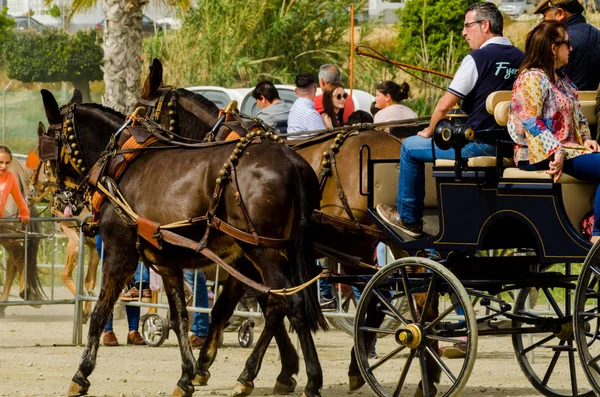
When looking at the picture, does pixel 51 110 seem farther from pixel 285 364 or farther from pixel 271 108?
pixel 271 108

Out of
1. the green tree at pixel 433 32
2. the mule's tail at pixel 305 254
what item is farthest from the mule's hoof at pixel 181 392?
the green tree at pixel 433 32

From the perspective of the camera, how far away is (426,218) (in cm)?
792

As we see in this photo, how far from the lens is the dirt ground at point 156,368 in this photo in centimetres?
880

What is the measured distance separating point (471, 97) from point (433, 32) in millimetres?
Result: 22364

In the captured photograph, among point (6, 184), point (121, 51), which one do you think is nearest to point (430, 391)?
point (6, 184)

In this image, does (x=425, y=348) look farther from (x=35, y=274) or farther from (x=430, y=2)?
(x=430, y=2)

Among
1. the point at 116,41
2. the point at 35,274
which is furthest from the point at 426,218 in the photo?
the point at 116,41

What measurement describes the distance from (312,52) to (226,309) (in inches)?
814

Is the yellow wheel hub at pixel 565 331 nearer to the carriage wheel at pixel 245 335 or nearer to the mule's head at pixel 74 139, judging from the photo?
the mule's head at pixel 74 139

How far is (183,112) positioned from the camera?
9773 millimetres

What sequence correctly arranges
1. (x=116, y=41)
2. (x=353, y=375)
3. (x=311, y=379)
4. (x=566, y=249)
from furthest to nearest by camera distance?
(x=116, y=41), (x=353, y=375), (x=311, y=379), (x=566, y=249)

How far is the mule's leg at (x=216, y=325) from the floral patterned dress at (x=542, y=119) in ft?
9.74

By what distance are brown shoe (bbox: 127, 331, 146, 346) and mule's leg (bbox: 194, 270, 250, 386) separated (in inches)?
113

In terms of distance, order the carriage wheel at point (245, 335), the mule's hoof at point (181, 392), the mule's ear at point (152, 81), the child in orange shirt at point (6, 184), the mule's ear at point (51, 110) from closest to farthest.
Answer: the mule's hoof at point (181, 392), the mule's ear at point (51, 110), the mule's ear at point (152, 81), the carriage wheel at point (245, 335), the child in orange shirt at point (6, 184)
